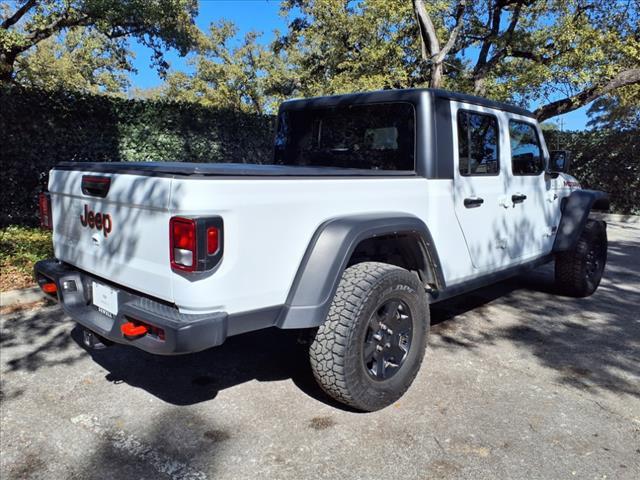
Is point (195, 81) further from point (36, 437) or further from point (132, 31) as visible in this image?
point (36, 437)

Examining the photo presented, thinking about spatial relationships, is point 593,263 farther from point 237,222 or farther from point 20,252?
point 20,252

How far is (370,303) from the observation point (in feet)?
8.83

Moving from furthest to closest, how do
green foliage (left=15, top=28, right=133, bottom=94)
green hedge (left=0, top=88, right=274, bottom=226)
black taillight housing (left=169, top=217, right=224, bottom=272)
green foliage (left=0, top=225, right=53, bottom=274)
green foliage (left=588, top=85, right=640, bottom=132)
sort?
1. green foliage (left=15, top=28, right=133, bottom=94)
2. green foliage (left=588, top=85, right=640, bottom=132)
3. green hedge (left=0, top=88, right=274, bottom=226)
4. green foliage (left=0, top=225, right=53, bottom=274)
5. black taillight housing (left=169, top=217, right=224, bottom=272)

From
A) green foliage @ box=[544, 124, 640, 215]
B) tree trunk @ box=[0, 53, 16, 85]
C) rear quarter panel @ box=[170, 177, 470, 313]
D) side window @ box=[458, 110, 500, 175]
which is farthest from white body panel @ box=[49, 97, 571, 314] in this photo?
green foliage @ box=[544, 124, 640, 215]

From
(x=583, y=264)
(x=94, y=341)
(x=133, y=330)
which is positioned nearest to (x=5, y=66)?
(x=94, y=341)

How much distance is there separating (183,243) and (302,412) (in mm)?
1336

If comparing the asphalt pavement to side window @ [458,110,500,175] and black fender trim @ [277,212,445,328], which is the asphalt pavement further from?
side window @ [458,110,500,175]

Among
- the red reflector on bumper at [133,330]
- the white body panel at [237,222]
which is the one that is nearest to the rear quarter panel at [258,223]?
the white body panel at [237,222]

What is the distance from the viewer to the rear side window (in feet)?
11.3

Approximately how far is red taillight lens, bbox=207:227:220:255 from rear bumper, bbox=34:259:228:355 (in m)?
0.30

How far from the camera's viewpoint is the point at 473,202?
3.54 m

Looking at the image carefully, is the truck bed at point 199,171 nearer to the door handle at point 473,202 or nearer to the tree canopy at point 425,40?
the door handle at point 473,202

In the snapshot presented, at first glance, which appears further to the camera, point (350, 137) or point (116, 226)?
point (350, 137)

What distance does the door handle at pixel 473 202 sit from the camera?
137 inches
